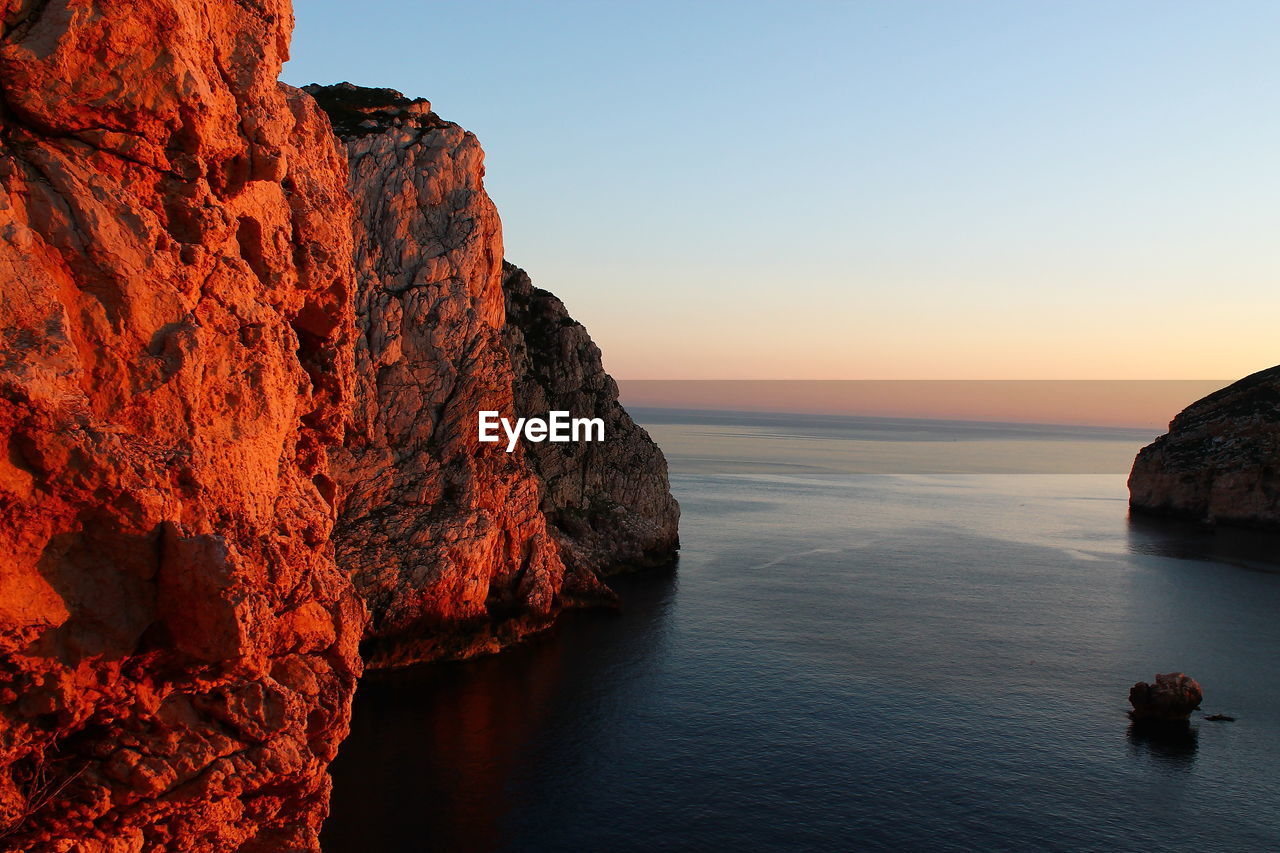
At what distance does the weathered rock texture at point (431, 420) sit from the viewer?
71.1m

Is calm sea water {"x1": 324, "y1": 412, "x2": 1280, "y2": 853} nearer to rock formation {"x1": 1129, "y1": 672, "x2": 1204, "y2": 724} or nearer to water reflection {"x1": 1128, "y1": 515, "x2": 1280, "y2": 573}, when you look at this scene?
rock formation {"x1": 1129, "y1": 672, "x2": 1204, "y2": 724}

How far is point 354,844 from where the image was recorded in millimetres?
41438

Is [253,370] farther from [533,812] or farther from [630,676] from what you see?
[630,676]

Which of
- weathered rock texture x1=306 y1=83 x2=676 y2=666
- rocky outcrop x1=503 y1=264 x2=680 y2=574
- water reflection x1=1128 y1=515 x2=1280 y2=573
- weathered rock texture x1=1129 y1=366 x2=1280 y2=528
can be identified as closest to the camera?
weathered rock texture x1=306 y1=83 x2=676 y2=666

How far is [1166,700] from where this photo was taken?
198 feet

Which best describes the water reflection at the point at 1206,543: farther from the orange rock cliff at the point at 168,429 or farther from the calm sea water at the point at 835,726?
the orange rock cliff at the point at 168,429

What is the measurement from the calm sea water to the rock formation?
1.65 m

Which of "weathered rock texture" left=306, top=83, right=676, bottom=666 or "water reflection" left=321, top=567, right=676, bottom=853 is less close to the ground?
"weathered rock texture" left=306, top=83, right=676, bottom=666

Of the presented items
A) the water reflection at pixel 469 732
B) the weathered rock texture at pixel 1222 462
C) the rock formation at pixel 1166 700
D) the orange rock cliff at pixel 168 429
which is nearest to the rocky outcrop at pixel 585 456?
the water reflection at pixel 469 732

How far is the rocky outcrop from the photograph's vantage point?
107250mm

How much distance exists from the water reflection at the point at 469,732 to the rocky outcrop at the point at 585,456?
84.2ft

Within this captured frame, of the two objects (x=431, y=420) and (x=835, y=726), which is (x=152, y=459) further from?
(x=431, y=420)

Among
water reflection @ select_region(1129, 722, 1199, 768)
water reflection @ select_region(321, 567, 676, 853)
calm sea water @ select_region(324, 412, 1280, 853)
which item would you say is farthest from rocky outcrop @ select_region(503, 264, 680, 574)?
water reflection @ select_region(1129, 722, 1199, 768)

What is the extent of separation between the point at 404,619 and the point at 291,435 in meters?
45.2
